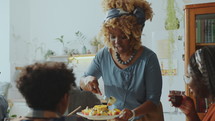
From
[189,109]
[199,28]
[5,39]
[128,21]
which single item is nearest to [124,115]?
[189,109]

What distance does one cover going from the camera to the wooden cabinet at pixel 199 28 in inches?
87.5

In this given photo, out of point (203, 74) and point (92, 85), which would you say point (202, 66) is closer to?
point (203, 74)

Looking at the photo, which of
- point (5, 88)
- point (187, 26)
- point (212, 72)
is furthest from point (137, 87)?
point (5, 88)

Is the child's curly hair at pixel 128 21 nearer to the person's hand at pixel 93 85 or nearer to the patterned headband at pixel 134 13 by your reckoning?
the patterned headband at pixel 134 13

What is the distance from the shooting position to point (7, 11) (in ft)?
15.7

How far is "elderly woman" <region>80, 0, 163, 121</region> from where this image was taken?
1371 mm

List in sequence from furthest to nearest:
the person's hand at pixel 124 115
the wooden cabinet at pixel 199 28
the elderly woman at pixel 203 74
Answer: the wooden cabinet at pixel 199 28 < the person's hand at pixel 124 115 < the elderly woman at pixel 203 74

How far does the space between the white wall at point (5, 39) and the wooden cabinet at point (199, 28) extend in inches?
141

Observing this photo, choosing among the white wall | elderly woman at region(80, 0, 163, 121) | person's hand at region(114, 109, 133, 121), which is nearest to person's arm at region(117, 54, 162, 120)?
elderly woman at region(80, 0, 163, 121)

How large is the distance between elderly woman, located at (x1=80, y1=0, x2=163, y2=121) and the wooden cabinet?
3.06ft

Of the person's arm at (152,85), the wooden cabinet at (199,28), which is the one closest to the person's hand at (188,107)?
the person's arm at (152,85)

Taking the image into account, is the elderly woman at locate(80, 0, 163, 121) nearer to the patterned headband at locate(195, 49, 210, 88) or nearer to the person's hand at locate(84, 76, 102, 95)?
the person's hand at locate(84, 76, 102, 95)

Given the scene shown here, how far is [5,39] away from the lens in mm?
4789

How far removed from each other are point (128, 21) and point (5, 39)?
397 centimetres
